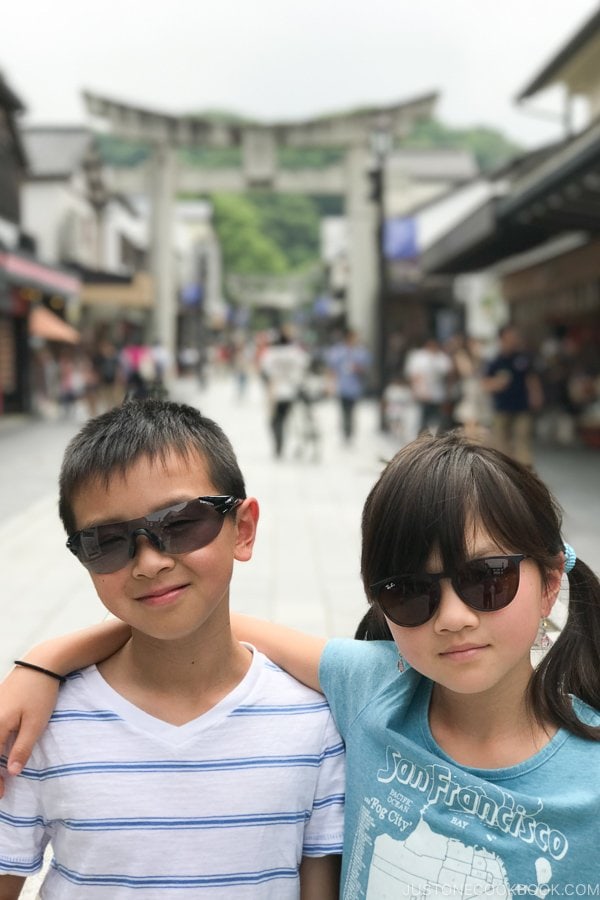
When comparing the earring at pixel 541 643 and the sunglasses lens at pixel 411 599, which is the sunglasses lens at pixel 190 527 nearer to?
the sunglasses lens at pixel 411 599

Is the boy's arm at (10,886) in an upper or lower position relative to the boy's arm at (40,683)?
lower

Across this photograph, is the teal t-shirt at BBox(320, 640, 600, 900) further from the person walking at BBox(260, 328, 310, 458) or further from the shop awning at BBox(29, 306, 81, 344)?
the shop awning at BBox(29, 306, 81, 344)

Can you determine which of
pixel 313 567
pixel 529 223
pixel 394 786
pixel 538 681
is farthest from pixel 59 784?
pixel 529 223

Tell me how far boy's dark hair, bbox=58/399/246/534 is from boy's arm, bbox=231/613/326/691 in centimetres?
29

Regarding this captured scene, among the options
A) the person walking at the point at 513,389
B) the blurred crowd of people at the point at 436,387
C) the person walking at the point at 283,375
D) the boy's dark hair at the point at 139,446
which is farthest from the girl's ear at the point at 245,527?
the person walking at the point at 283,375

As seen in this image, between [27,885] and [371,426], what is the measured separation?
1900 cm

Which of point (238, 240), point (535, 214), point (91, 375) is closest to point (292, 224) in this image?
point (238, 240)

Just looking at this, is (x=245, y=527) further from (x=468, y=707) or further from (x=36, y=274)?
(x=36, y=274)

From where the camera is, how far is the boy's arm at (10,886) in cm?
177

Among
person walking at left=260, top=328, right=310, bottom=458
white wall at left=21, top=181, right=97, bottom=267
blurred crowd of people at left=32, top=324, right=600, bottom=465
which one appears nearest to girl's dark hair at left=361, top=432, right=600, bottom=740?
blurred crowd of people at left=32, top=324, right=600, bottom=465

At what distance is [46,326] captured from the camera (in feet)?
81.4

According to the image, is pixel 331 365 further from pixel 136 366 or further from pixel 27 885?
pixel 27 885

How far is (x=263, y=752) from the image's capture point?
69.4 inches

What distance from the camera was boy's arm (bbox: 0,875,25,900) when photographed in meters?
1.77
